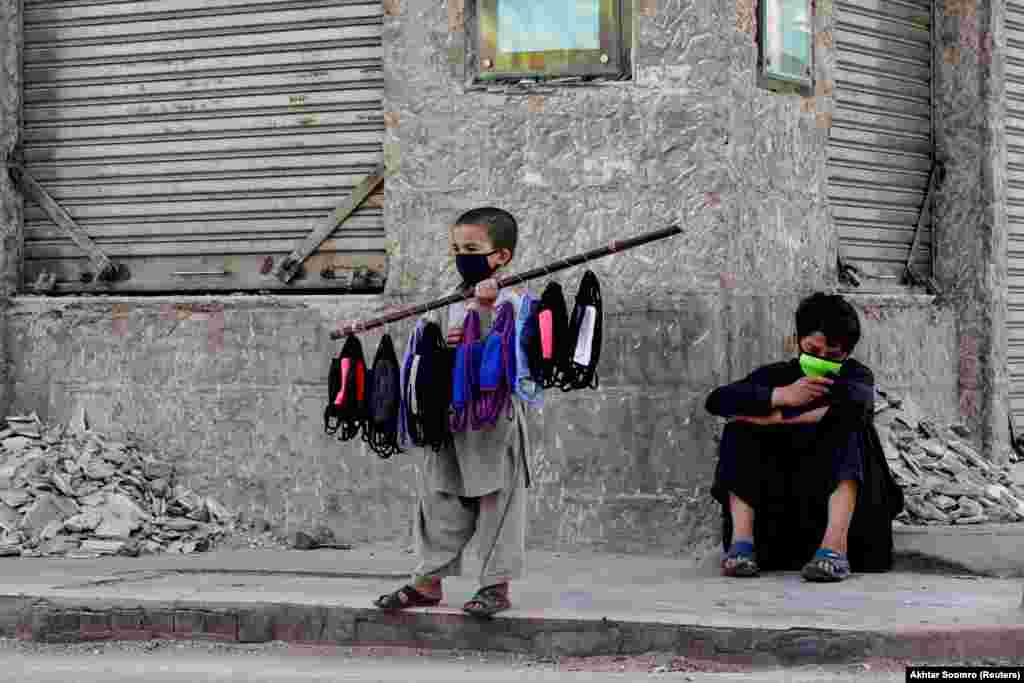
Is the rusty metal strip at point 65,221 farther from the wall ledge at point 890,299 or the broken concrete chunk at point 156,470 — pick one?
the wall ledge at point 890,299

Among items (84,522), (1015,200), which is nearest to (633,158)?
(84,522)

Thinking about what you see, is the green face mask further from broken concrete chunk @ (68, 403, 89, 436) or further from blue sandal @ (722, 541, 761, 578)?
broken concrete chunk @ (68, 403, 89, 436)

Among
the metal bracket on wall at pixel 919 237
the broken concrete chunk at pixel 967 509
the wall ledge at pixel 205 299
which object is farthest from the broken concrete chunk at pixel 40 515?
the metal bracket on wall at pixel 919 237

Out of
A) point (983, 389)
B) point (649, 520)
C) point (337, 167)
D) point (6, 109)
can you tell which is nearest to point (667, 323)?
point (649, 520)

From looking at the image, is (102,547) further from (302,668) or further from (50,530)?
(302,668)

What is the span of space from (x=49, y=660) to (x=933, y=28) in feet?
20.4

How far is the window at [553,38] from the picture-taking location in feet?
27.8

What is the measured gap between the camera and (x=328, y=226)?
923cm

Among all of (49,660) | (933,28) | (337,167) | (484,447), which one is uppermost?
(933,28)

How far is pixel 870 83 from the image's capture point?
991 cm

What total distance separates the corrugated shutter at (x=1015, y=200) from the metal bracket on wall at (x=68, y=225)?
197 inches

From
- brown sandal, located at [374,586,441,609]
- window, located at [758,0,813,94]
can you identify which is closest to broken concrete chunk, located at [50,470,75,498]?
brown sandal, located at [374,586,441,609]

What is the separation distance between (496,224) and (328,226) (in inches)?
111

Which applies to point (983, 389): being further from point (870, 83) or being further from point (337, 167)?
point (337, 167)
